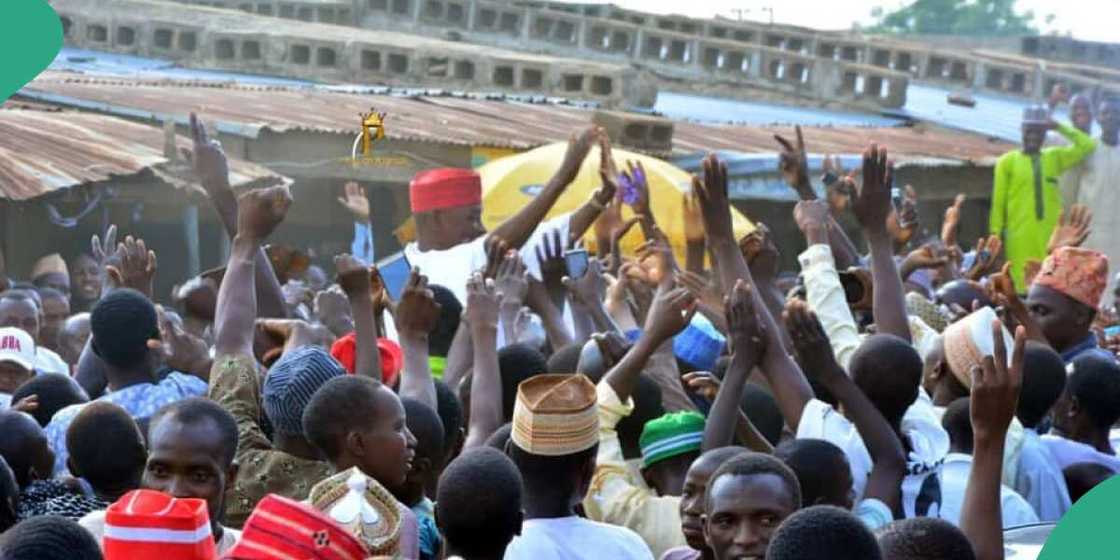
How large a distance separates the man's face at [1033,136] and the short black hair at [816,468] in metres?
7.86

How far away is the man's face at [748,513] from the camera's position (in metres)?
4.48

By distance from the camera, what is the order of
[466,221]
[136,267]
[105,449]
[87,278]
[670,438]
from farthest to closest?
[87,278], [466,221], [136,267], [670,438], [105,449]

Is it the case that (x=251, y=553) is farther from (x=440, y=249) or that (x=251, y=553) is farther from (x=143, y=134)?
(x=143, y=134)

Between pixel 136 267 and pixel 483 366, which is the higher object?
pixel 483 366

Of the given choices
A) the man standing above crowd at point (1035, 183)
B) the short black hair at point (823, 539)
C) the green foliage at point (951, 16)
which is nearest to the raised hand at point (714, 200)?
the short black hair at point (823, 539)

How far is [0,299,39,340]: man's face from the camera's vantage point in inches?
333

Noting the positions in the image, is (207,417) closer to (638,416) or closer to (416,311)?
(416,311)

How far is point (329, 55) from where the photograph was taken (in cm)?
1911

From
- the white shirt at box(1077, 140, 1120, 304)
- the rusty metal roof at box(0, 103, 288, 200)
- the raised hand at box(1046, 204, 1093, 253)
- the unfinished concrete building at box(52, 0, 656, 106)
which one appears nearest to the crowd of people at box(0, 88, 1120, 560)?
the raised hand at box(1046, 204, 1093, 253)

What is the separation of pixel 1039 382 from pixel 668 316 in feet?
4.13

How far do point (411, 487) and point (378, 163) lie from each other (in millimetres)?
7773

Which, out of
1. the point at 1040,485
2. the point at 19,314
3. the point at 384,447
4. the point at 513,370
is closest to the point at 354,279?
the point at 513,370

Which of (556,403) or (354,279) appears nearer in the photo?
(556,403)

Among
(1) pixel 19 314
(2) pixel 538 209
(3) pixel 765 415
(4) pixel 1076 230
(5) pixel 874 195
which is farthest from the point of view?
(4) pixel 1076 230
